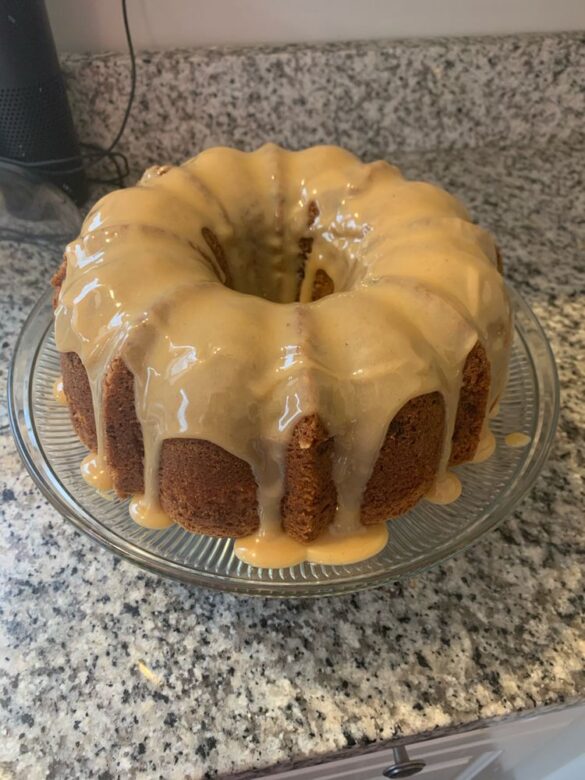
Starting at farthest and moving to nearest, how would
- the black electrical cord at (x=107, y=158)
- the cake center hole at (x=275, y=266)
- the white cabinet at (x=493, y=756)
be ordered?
the black electrical cord at (x=107, y=158) < the cake center hole at (x=275, y=266) < the white cabinet at (x=493, y=756)

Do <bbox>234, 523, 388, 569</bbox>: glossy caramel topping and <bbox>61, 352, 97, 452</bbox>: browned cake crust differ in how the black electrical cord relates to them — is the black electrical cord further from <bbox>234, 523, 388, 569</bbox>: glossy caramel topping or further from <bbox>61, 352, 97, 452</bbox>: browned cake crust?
<bbox>234, 523, 388, 569</bbox>: glossy caramel topping

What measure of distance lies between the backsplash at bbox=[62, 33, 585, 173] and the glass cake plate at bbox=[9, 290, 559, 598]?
484mm

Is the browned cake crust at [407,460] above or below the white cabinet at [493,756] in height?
above

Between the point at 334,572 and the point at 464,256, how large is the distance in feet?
1.16

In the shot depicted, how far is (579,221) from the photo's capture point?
4.13 ft

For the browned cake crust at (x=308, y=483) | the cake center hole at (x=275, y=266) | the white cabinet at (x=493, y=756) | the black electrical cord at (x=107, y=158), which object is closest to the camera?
the browned cake crust at (x=308, y=483)

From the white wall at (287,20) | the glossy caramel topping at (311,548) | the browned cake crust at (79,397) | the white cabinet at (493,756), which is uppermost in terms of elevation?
the white wall at (287,20)

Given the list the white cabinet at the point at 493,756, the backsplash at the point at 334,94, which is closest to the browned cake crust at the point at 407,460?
the white cabinet at the point at 493,756

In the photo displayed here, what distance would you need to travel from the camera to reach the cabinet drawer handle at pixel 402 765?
75cm

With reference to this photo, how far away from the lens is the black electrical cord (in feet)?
3.67

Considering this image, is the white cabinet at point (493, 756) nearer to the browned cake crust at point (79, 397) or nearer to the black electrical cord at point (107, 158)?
the browned cake crust at point (79, 397)

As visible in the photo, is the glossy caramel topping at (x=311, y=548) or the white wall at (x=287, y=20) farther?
the white wall at (x=287, y=20)

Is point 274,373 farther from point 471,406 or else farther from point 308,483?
point 471,406

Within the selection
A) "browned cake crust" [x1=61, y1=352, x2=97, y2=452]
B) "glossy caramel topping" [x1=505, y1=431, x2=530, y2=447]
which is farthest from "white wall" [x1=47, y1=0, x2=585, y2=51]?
"glossy caramel topping" [x1=505, y1=431, x2=530, y2=447]
